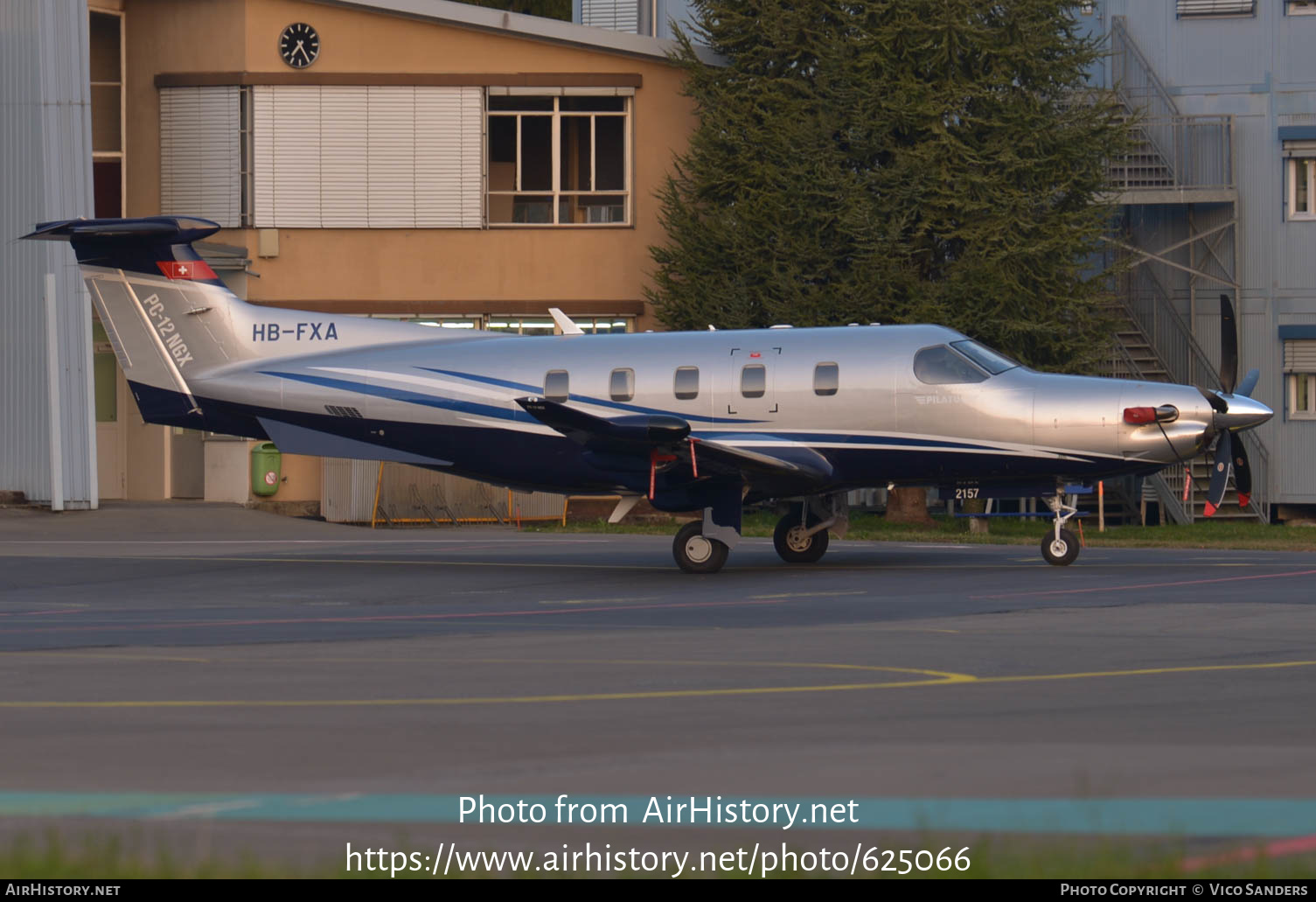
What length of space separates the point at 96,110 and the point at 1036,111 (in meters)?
21.1

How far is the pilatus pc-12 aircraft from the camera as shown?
64.5 feet

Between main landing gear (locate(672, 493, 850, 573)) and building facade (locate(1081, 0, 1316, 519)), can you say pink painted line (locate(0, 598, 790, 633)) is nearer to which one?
main landing gear (locate(672, 493, 850, 573))

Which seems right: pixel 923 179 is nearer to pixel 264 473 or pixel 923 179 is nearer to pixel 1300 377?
pixel 1300 377

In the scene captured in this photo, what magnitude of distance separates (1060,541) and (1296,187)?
19.9 meters

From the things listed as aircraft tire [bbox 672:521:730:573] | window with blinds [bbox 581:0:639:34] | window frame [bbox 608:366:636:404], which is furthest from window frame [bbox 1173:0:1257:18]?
aircraft tire [bbox 672:521:730:573]

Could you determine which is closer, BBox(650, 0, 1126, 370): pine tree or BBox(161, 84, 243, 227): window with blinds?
BBox(650, 0, 1126, 370): pine tree

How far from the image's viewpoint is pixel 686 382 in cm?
2064

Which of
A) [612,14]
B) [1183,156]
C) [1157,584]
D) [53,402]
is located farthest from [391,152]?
[1157,584]

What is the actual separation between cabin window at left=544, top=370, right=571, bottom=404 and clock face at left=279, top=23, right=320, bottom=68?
1750 cm

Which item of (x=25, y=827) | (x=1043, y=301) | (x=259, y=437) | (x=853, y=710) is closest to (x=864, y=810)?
(x=853, y=710)

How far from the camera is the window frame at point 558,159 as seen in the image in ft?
117

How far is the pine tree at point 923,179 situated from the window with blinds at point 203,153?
10.9m

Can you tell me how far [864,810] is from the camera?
20.3 ft

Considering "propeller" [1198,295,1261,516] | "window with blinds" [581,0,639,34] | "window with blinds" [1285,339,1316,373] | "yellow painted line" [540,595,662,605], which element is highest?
"window with blinds" [581,0,639,34]
